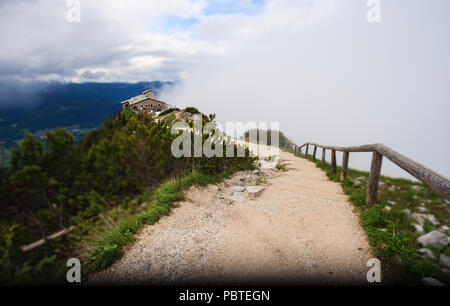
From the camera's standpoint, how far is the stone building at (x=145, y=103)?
12.9 feet

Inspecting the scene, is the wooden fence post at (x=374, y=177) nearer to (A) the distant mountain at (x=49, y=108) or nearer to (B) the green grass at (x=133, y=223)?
(B) the green grass at (x=133, y=223)

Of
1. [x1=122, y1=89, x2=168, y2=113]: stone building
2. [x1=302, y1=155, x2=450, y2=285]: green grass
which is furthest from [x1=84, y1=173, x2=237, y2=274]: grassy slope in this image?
[x1=302, y1=155, x2=450, y2=285]: green grass

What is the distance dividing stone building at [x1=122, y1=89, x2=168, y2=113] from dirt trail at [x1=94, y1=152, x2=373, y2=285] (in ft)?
7.57

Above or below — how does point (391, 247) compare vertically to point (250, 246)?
above

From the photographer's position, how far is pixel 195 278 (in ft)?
8.58

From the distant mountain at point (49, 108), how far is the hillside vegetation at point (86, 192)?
33 cm

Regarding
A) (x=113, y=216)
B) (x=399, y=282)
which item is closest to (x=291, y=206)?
(x=399, y=282)

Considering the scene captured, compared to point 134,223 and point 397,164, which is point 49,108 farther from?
point 397,164

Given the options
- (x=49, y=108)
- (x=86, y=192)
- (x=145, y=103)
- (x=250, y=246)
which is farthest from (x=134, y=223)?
(x=49, y=108)

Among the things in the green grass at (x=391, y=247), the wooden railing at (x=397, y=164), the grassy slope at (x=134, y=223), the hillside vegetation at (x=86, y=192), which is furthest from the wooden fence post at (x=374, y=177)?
the hillside vegetation at (x=86, y=192)

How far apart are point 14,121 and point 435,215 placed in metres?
15.5

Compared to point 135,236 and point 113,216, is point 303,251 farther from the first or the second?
point 113,216

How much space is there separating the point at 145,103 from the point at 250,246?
11.3ft

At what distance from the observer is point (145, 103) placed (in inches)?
156
